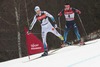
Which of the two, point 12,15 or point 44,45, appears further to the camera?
point 12,15

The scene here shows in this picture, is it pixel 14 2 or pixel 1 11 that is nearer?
pixel 14 2

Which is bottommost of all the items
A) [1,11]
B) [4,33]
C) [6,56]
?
[6,56]

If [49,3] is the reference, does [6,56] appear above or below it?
below

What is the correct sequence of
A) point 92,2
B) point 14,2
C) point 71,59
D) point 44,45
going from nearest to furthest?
point 71,59, point 44,45, point 14,2, point 92,2

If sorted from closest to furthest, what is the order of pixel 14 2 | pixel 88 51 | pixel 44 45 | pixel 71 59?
pixel 71 59, pixel 88 51, pixel 44 45, pixel 14 2

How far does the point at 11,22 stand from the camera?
26.3 metres

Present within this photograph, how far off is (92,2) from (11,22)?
6887mm

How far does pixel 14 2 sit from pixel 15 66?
14.3 meters

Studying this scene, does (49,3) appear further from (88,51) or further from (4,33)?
(88,51)

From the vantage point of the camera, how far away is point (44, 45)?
1103 cm

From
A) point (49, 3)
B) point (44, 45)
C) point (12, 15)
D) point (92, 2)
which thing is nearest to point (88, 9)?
point (92, 2)

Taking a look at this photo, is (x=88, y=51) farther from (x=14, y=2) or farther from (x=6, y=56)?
(x=6, y=56)

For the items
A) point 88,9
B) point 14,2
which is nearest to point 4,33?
point 14,2

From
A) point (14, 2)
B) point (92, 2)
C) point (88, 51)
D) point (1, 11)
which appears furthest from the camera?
point (92, 2)
